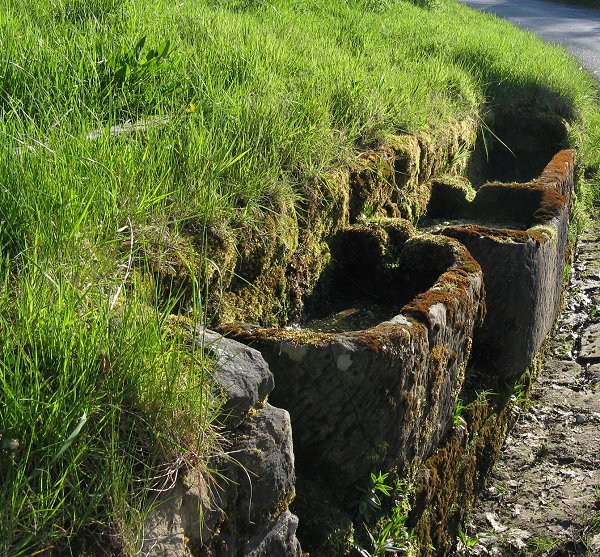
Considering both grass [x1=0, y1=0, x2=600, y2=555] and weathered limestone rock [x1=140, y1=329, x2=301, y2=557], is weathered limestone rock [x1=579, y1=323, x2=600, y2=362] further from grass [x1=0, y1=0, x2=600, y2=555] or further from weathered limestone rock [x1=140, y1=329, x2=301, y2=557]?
weathered limestone rock [x1=140, y1=329, x2=301, y2=557]

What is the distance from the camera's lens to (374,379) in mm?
2840

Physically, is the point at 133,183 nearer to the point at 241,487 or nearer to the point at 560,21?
the point at 241,487

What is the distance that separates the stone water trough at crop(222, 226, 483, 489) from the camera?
2.79m

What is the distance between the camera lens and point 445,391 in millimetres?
3473

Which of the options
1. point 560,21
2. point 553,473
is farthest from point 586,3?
point 553,473

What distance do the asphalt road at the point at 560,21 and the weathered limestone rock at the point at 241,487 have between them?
10.4 metres

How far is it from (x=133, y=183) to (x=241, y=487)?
117 centimetres

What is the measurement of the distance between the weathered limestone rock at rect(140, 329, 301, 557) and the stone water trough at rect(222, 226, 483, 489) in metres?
0.40

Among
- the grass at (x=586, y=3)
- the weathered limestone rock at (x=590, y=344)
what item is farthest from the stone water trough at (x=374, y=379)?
the grass at (x=586, y=3)

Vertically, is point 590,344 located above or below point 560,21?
above

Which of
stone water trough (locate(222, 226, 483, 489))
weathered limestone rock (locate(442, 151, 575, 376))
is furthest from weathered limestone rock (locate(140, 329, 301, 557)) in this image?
weathered limestone rock (locate(442, 151, 575, 376))

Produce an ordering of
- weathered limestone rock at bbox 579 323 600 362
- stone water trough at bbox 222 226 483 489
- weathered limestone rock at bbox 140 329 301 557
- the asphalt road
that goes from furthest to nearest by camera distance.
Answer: the asphalt road
weathered limestone rock at bbox 579 323 600 362
stone water trough at bbox 222 226 483 489
weathered limestone rock at bbox 140 329 301 557

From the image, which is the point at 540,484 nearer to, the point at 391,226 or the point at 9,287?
the point at 391,226

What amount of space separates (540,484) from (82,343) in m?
2.90
